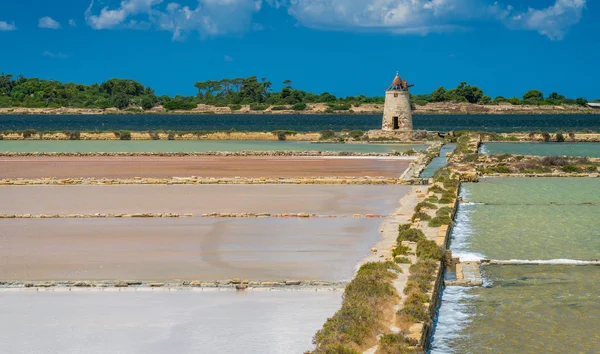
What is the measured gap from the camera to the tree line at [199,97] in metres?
147

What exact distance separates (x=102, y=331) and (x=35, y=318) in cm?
104

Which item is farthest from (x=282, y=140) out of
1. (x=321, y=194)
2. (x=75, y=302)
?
(x=75, y=302)

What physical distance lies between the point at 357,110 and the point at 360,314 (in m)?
131

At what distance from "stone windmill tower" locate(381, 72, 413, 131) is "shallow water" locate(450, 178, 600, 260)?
66.1 ft

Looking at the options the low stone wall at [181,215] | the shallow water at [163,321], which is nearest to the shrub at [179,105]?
the low stone wall at [181,215]

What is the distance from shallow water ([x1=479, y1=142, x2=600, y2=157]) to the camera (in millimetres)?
38378

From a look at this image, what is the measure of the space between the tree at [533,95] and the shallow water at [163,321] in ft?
485

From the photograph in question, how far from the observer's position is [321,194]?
22.2 m

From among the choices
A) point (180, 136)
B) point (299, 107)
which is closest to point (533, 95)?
point (299, 107)

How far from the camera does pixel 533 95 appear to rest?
156m

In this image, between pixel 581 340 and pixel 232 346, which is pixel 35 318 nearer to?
pixel 232 346

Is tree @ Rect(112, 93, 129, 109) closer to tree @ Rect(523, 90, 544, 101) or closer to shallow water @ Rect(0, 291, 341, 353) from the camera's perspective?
tree @ Rect(523, 90, 544, 101)

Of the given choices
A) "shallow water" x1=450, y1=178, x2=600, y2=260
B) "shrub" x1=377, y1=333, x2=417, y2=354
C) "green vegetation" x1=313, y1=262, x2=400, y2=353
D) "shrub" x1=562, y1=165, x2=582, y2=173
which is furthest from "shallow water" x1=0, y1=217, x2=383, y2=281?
"shrub" x1=562, y1=165, x2=582, y2=173

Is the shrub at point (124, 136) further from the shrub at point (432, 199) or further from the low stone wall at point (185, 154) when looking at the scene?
the shrub at point (432, 199)
